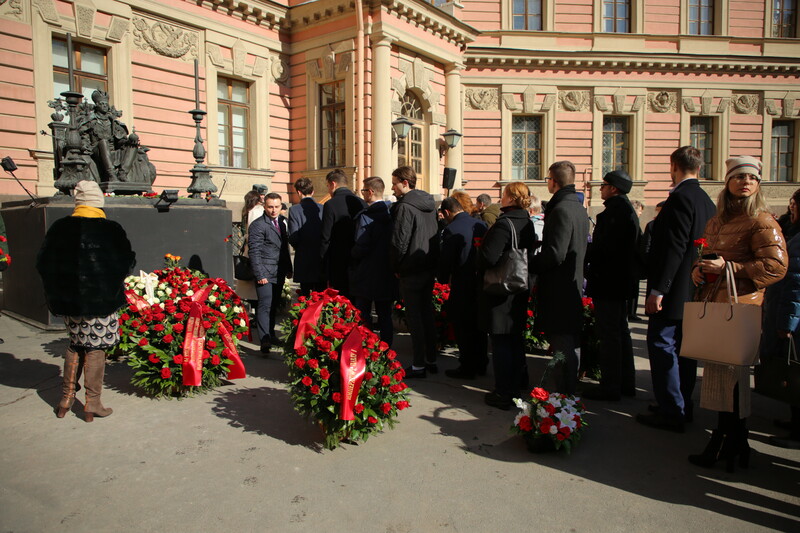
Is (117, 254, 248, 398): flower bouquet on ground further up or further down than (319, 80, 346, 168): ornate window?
further down

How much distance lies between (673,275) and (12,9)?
1252 centimetres

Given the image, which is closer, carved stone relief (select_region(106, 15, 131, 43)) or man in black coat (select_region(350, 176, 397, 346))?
man in black coat (select_region(350, 176, 397, 346))

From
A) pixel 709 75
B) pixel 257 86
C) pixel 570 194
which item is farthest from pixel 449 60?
pixel 570 194

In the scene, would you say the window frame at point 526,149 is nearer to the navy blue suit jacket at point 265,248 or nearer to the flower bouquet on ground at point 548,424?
the navy blue suit jacket at point 265,248

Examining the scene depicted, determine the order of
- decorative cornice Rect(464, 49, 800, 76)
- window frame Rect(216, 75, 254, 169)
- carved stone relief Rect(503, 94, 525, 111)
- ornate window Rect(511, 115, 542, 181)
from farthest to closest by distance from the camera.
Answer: ornate window Rect(511, 115, 542, 181) → carved stone relief Rect(503, 94, 525, 111) → decorative cornice Rect(464, 49, 800, 76) → window frame Rect(216, 75, 254, 169)

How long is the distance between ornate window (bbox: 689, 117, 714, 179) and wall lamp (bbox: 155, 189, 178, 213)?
66.5 ft

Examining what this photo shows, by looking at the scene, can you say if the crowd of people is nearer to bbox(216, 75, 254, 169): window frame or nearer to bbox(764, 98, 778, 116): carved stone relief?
bbox(216, 75, 254, 169): window frame

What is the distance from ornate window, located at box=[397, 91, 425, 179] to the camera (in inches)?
629

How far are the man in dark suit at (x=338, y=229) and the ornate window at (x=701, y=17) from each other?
20.2m

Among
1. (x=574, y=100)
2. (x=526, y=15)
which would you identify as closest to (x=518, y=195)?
(x=574, y=100)

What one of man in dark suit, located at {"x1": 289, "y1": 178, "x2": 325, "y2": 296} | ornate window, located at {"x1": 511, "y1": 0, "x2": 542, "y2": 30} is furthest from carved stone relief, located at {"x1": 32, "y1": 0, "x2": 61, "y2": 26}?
ornate window, located at {"x1": 511, "y1": 0, "x2": 542, "y2": 30}

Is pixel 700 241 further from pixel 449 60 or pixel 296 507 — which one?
pixel 449 60

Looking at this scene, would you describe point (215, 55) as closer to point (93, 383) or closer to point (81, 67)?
point (81, 67)

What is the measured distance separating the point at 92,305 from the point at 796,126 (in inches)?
1039
